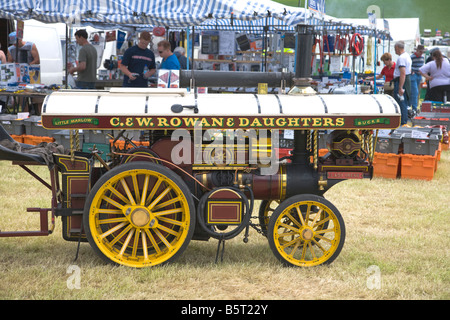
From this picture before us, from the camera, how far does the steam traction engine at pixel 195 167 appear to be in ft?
13.0

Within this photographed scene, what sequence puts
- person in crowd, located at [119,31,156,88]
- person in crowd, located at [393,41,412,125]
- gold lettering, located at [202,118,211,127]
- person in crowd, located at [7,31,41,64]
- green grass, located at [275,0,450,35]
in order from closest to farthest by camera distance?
gold lettering, located at [202,118,211,127] < person in crowd, located at [119,31,156,88] < person in crowd, located at [393,41,412,125] < person in crowd, located at [7,31,41,64] < green grass, located at [275,0,450,35]

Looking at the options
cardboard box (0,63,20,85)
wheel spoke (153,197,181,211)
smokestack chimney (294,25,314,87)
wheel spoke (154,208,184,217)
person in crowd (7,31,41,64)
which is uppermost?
person in crowd (7,31,41,64)

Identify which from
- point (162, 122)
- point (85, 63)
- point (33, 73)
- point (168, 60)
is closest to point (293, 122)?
point (162, 122)

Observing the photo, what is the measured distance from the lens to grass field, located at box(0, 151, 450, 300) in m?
3.84

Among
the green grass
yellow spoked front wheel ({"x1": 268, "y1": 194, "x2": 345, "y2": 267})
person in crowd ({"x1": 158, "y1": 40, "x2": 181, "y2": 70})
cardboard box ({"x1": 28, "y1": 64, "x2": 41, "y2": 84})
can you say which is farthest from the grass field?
the green grass

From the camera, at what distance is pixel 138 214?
4.08 metres

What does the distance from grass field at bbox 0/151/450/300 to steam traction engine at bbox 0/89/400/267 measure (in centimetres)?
17

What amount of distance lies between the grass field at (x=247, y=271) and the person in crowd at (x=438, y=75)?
7.30 meters

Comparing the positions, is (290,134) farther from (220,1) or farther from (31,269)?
(31,269)

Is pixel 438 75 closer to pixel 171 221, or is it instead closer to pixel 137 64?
pixel 137 64

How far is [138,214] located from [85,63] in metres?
6.90

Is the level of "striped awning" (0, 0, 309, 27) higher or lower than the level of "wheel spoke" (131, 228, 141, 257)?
higher

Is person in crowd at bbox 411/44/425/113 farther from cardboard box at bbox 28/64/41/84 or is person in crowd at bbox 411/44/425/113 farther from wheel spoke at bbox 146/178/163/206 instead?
wheel spoke at bbox 146/178/163/206

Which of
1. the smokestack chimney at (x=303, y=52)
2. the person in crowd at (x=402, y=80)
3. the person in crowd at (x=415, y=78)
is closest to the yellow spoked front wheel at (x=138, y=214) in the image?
the smokestack chimney at (x=303, y=52)
